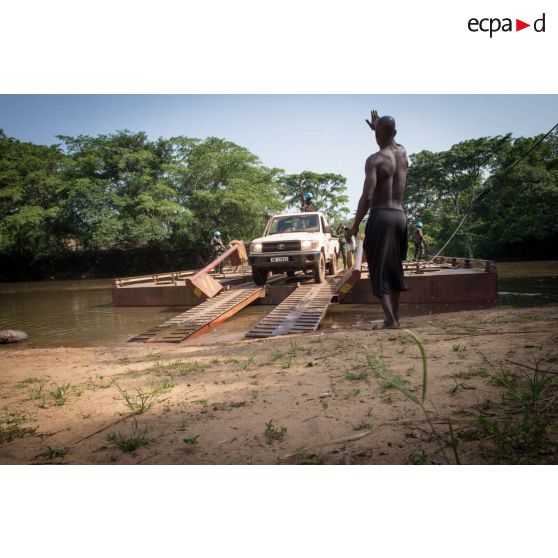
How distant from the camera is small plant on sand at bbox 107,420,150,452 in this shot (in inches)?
87.4

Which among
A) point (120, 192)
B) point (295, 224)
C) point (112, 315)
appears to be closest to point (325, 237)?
point (295, 224)

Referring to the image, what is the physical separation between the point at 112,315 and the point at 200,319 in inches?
154

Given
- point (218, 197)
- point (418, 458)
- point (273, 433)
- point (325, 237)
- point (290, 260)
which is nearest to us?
point (418, 458)

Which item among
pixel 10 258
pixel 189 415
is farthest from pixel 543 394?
pixel 10 258

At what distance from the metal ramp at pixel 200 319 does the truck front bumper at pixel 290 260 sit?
0.69 metres

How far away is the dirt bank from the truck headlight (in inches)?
229

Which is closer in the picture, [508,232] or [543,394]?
[543,394]

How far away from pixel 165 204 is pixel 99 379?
19455mm

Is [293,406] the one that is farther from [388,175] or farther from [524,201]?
[524,201]

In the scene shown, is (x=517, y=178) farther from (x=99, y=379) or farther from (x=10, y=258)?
(x=10, y=258)

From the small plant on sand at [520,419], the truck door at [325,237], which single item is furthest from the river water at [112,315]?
the small plant on sand at [520,419]

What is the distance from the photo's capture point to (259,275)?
36.0 ft

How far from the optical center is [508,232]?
791 inches

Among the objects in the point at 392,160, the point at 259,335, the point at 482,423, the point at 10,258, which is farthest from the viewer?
the point at 10,258
